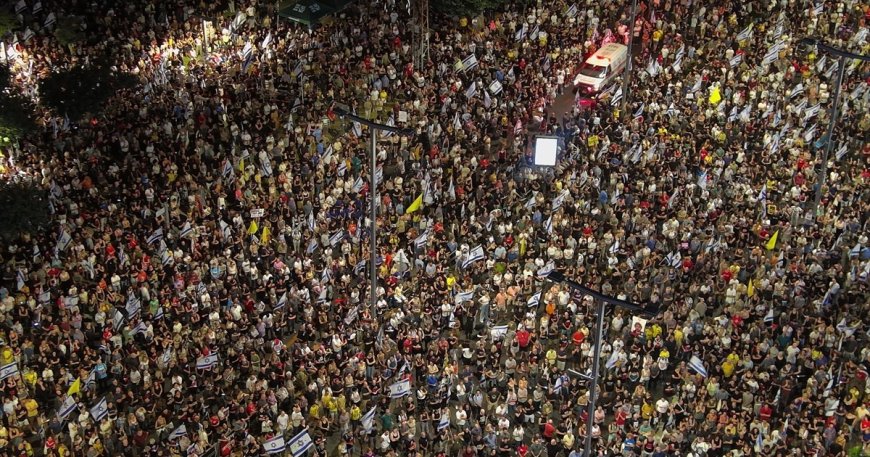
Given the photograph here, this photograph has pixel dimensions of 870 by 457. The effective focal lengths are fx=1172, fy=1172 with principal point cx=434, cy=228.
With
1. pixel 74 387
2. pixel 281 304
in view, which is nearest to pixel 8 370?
pixel 74 387

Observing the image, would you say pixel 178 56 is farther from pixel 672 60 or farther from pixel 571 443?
pixel 571 443

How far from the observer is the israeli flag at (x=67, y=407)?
3275 centimetres

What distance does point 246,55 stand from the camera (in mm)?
49719

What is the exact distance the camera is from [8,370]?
1326 inches

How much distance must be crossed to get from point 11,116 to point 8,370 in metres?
11.1

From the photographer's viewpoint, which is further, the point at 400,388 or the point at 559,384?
the point at 559,384

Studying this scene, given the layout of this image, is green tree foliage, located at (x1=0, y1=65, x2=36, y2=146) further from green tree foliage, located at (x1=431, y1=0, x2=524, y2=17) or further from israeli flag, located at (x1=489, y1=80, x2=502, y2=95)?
green tree foliage, located at (x1=431, y1=0, x2=524, y2=17)

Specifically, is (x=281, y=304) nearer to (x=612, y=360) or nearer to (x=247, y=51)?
(x=612, y=360)

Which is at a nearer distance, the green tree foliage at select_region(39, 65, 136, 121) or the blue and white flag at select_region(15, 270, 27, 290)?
the blue and white flag at select_region(15, 270, 27, 290)

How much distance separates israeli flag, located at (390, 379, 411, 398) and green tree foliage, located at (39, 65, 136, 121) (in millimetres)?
17789

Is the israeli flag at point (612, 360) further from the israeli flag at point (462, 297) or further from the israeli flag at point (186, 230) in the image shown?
the israeli flag at point (186, 230)

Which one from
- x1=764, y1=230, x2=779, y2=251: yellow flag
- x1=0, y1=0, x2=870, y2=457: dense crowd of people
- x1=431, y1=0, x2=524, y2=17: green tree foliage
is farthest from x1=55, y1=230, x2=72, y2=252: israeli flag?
x1=764, y1=230, x2=779, y2=251: yellow flag

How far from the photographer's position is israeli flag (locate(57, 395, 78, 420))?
3275 centimetres

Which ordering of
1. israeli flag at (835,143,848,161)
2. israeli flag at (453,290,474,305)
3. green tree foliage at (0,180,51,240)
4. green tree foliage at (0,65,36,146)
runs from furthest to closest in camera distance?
israeli flag at (835,143,848,161) → green tree foliage at (0,65,36,146) → green tree foliage at (0,180,51,240) → israeli flag at (453,290,474,305)
